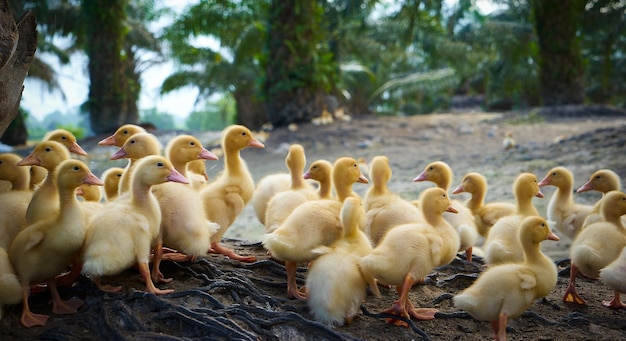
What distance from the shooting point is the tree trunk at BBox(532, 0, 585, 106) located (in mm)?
14500

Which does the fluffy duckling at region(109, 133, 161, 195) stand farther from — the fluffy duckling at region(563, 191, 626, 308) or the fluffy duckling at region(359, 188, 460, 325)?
the fluffy duckling at region(563, 191, 626, 308)

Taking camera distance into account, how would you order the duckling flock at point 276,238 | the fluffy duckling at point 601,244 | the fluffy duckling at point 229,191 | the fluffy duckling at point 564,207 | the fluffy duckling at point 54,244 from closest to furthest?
the fluffy duckling at point 54,244
the duckling flock at point 276,238
the fluffy duckling at point 601,244
the fluffy duckling at point 229,191
the fluffy duckling at point 564,207

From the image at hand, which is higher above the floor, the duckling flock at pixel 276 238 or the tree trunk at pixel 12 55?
the tree trunk at pixel 12 55

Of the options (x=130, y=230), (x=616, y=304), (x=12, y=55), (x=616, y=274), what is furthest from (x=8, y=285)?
(x=616, y=304)

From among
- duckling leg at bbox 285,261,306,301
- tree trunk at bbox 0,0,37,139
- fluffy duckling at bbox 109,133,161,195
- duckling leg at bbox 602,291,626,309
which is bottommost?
duckling leg at bbox 602,291,626,309

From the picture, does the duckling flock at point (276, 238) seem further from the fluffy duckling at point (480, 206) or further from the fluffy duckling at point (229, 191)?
the fluffy duckling at point (480, 206)

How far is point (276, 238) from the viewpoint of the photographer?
11.8 feet

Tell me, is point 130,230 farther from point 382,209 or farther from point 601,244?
point 601,244

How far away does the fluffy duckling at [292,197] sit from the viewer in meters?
4.38

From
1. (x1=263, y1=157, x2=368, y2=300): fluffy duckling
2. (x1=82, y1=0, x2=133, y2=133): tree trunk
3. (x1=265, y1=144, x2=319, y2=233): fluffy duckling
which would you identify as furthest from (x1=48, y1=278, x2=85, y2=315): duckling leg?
(x1=82, y1=0, x2=133, y2=133): tree trunk

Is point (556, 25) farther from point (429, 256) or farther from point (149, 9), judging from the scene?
point (149, 9)

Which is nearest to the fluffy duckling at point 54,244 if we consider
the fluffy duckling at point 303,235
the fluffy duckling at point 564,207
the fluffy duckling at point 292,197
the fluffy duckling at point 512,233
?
the fluffy duckling at point 303,235

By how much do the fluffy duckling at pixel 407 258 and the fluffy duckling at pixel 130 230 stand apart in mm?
1202

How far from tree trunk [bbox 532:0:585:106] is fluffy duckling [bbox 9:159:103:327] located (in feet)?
44.3
